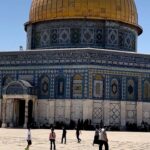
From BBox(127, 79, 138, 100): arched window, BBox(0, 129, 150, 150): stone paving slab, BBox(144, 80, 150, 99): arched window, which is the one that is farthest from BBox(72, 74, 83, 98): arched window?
BBox(0, 129, 150, 150): stone paving slab

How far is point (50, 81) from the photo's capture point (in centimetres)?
3039

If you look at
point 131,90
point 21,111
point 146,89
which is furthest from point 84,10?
point 21,111

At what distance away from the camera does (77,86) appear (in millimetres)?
29531

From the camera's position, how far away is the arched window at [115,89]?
30131 millimetres

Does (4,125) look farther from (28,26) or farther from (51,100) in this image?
(28,26)

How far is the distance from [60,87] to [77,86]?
1.27 m

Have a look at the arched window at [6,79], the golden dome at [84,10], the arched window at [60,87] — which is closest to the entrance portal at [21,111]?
the arched window at [6,79]

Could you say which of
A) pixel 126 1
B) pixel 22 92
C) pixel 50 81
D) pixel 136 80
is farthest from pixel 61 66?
pixel 126 1

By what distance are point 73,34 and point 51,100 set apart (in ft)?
18.7

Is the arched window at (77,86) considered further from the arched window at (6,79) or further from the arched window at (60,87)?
the arched window at (6,79)

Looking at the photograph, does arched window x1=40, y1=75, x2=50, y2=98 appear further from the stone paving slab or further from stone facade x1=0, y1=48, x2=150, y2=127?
the stone paving slab

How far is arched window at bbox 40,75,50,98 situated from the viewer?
100ft

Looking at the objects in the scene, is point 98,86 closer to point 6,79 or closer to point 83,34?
point 83,34

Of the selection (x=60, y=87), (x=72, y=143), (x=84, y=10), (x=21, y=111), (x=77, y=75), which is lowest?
(x=72, y=143)
